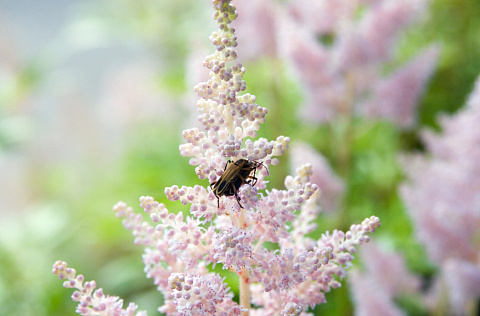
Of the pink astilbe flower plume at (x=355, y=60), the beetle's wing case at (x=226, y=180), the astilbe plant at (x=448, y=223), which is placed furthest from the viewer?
the pink astilbe flower plume at (x=355, y=60)

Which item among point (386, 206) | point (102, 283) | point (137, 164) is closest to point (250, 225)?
point (386, 206)

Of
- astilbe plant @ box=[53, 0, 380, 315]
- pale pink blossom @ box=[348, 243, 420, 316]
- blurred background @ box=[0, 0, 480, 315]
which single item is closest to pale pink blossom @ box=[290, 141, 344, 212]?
blurred background @ box=[0, 0, 480, 315]

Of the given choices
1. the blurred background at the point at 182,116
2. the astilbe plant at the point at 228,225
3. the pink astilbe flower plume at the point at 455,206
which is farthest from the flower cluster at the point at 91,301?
the pink astilbe flower plume at the point at 455,206

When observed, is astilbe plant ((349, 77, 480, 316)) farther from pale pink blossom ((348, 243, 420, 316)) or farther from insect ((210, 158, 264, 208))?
insect ((210, 158, 264, 208))

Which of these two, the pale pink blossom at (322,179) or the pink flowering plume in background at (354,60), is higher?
the pink flowering plume in background at (354,60)

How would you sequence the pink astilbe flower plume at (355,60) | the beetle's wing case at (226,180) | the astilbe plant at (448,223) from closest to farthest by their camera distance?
the beetle's wing case at (226,180)
the astilbe plant at (448,223)
the pink astilbe flower plume at (355,60)

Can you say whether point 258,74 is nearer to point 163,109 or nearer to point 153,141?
point 153,141

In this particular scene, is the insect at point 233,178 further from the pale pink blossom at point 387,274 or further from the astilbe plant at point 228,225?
the pale pink blossom at point 387,274
